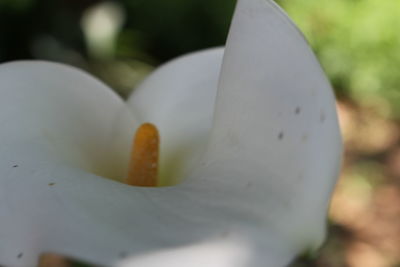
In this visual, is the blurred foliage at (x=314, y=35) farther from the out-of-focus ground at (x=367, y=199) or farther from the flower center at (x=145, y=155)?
the flower center at (x=145, y=155)

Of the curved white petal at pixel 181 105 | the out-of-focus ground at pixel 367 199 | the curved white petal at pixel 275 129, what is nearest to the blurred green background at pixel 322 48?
the out-of-focus ground at pixel 367 199

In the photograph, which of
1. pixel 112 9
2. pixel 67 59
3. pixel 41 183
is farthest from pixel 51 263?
pixel 41 183

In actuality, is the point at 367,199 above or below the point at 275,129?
below

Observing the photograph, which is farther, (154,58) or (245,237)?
(154,58)

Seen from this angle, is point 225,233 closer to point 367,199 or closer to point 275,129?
point 275,129

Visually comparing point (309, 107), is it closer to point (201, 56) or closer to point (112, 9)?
point (201, 56)

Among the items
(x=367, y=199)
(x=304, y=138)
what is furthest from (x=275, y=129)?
(x=367, y=199)
